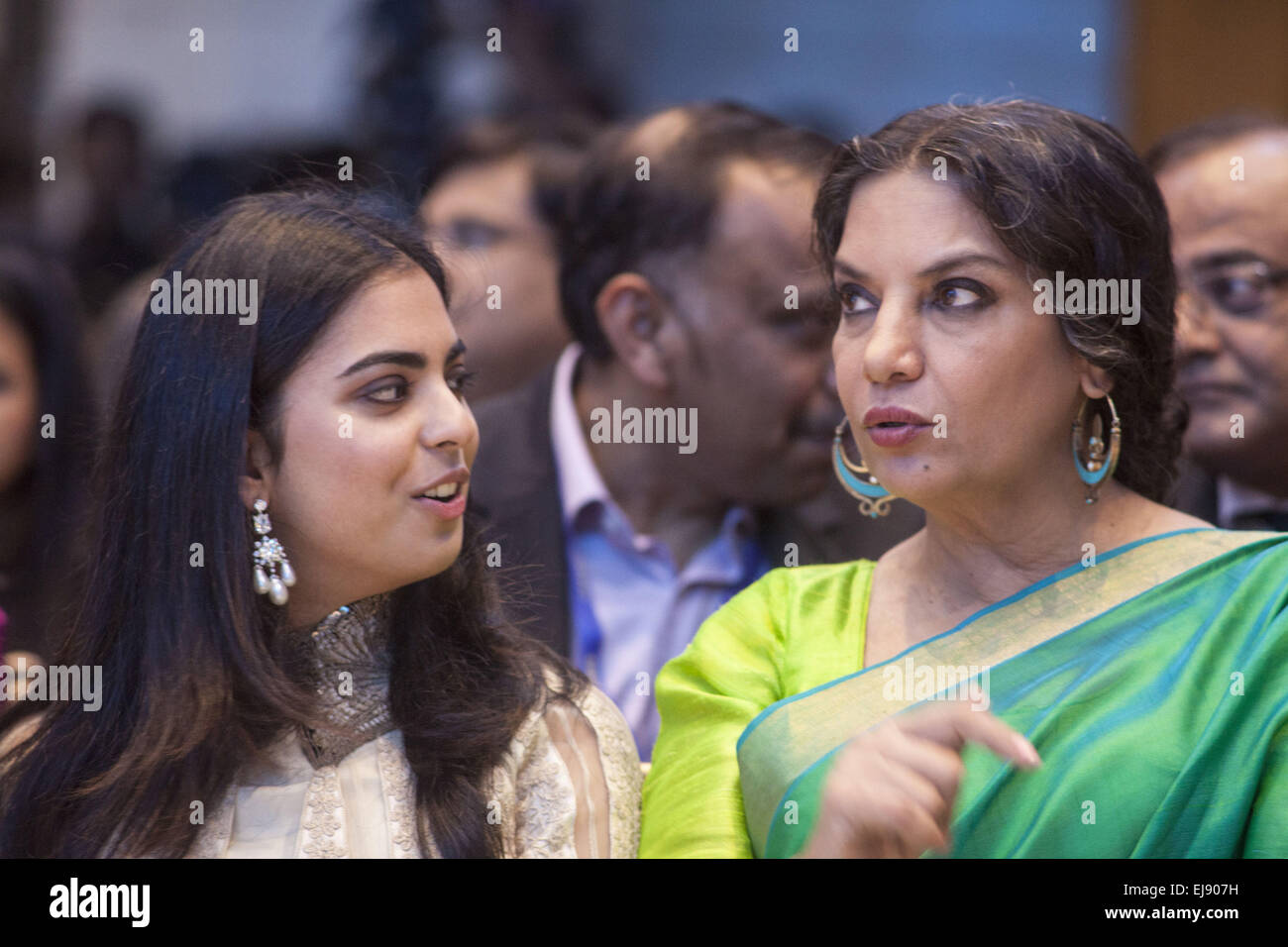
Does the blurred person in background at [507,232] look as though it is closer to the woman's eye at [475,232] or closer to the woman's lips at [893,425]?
the woman's eye at [475,232]

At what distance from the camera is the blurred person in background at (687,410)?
9.96ft

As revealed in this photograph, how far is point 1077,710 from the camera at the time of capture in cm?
202

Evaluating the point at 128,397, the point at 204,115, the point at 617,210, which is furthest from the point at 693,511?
the point at 204,115

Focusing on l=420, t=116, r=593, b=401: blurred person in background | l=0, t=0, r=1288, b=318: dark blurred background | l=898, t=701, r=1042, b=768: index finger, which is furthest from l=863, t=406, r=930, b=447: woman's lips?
l=0, t=0, r=1288, b=318: dark blurred background

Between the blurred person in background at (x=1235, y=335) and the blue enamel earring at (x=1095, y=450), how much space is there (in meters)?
0.65

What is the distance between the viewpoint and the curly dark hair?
2080 mm

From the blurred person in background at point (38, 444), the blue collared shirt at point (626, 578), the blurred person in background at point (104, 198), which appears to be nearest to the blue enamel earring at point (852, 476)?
the blue collared shirt at point (626, 578)

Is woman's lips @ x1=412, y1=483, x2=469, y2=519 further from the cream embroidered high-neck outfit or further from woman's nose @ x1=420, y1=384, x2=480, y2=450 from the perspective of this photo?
the cream embroidered high-neck outfit

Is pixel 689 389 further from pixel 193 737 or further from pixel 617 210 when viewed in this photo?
pixel 193 737

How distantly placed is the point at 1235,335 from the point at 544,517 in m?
1.37

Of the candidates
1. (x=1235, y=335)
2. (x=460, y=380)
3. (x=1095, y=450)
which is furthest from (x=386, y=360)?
(x=1235, y=335)

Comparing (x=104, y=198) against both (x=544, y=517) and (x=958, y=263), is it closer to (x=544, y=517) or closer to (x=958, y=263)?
(x=544, y=517)

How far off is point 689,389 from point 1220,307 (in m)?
1.07

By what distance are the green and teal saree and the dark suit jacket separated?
1.82ft
